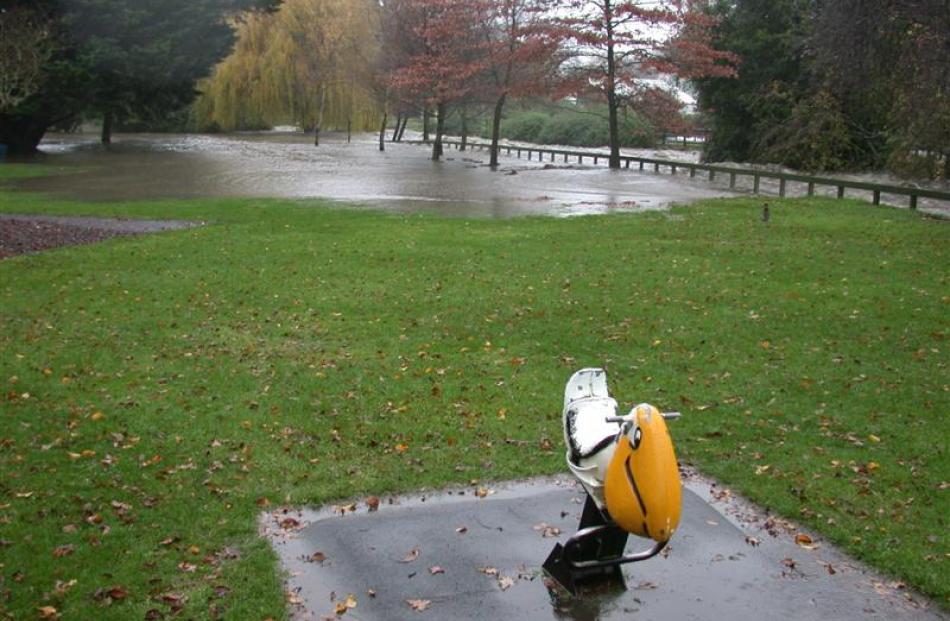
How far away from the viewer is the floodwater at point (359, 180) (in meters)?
27.0

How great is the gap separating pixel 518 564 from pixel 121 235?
15.6 metres

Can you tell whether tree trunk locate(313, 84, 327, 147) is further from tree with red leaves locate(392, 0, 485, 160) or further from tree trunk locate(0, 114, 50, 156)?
tree trunk locate(0, 114, 50, 156)

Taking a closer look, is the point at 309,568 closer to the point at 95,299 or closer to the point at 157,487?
the point at 157,487

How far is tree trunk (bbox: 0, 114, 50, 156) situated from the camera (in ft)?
138

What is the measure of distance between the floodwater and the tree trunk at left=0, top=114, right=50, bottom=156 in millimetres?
946

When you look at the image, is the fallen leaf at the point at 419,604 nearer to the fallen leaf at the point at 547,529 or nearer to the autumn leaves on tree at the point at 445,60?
the fallen leaf at the point at 547,529

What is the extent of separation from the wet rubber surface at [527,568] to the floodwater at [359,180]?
17.2m

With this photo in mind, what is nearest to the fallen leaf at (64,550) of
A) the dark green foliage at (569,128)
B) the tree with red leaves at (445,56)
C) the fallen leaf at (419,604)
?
the fallen leaf at (419,604)

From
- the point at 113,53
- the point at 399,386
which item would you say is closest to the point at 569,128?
the point at 113,53

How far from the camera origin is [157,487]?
6.35 metres

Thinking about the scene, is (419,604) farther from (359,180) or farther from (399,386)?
(359,180)

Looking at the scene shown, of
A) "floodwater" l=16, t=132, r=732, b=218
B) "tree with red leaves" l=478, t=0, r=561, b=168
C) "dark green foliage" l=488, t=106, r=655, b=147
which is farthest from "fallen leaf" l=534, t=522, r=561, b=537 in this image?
"dark green foliage" l=488, t=106, r=655, b=147

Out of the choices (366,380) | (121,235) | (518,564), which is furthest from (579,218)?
(518,564)

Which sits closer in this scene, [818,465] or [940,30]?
[818,465]
